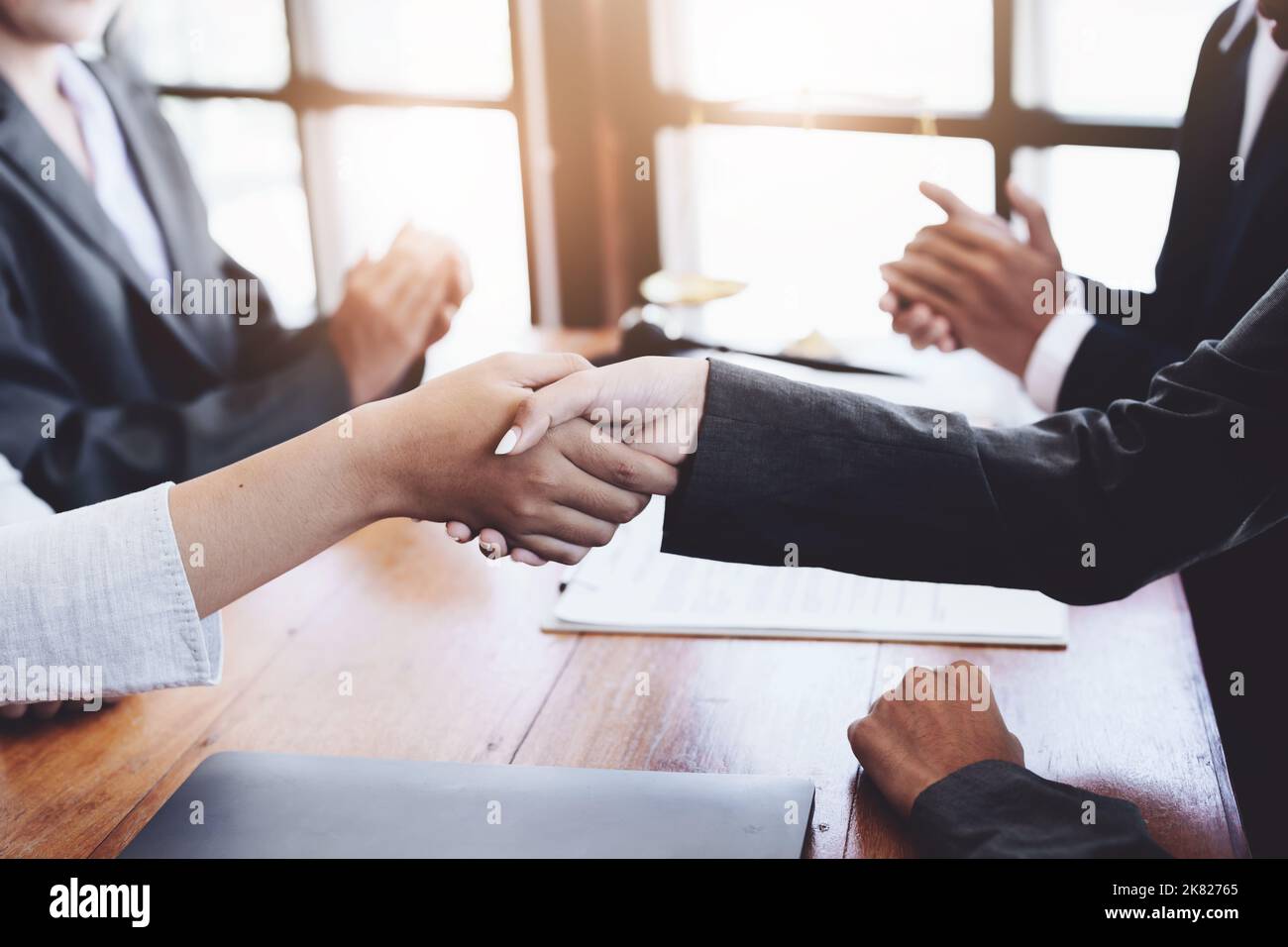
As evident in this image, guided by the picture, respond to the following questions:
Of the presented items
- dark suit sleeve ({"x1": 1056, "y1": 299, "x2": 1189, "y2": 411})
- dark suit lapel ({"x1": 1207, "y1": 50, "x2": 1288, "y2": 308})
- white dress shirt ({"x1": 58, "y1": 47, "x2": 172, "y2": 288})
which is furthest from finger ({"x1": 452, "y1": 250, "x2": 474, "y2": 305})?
dark suit lapel ({"x1": 1207, "y1": 50, "x2": 1288, "y2": 308})

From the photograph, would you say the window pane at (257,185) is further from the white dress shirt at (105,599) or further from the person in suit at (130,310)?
the white dress shirt at (105,599)

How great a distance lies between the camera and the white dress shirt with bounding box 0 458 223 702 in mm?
780

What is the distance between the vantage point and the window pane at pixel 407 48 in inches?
90.4

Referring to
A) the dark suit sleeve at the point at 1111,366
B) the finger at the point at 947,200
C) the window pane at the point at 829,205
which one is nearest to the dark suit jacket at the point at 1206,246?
the dark suit sleeve at the point at 1111,366

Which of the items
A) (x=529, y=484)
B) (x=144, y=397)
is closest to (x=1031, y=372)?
(x=529, y=484)

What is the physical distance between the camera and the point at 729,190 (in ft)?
7.51

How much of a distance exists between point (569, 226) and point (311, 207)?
22.7 inches

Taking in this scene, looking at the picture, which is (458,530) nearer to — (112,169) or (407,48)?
(112,169)

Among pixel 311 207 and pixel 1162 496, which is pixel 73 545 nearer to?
pixel 1162 496

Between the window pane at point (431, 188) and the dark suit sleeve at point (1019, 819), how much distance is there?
1701mm

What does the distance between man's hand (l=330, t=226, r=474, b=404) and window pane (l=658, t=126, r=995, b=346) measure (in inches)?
17.7

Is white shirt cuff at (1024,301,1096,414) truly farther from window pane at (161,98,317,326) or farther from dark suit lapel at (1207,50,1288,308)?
window pane at (161,98,317,326)

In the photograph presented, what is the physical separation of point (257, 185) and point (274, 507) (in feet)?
5.72

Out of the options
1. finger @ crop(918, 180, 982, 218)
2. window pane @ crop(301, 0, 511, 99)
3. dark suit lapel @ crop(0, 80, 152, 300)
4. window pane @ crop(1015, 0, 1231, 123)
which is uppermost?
window pane @ crop(301, 0, 511, 99)
